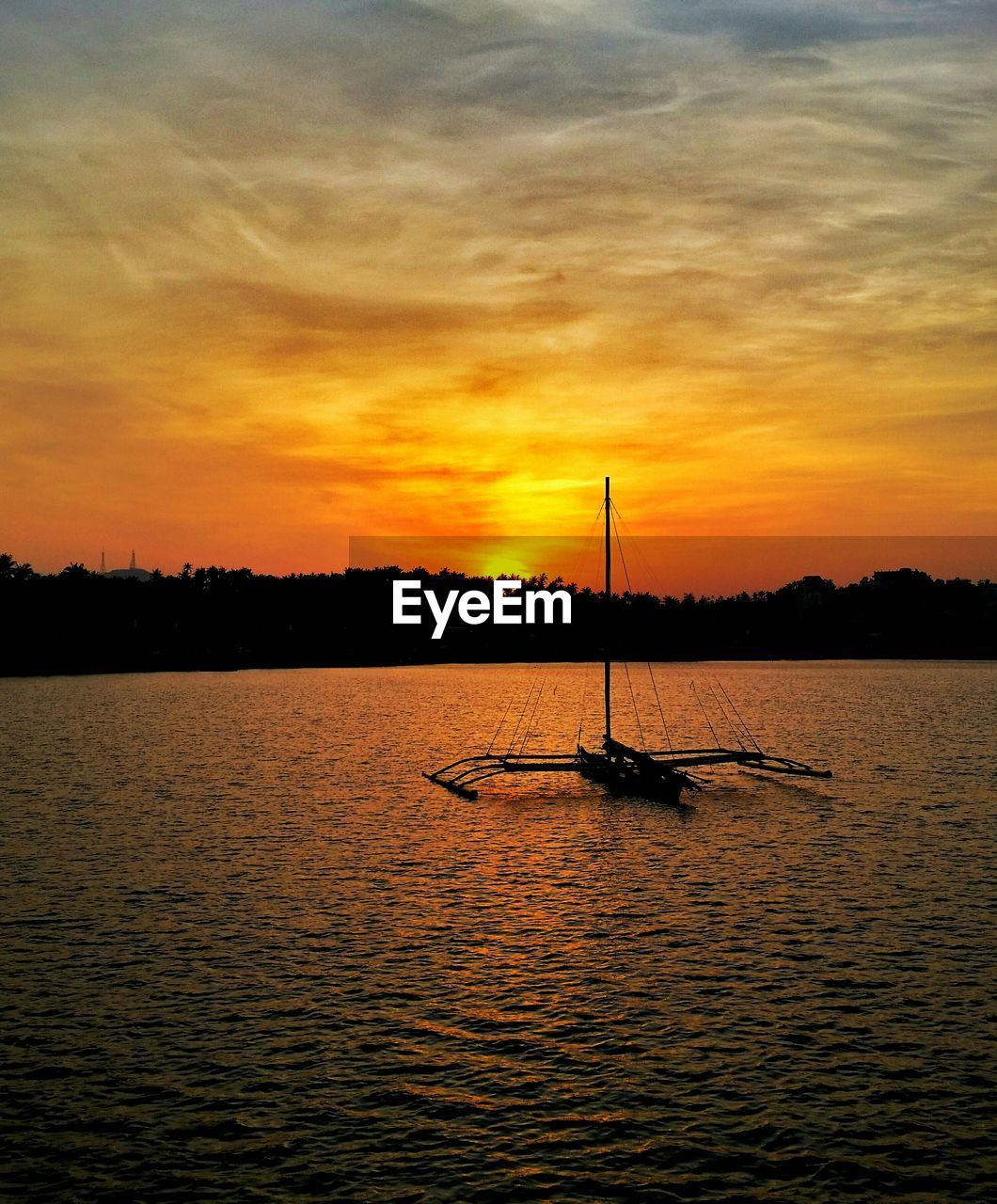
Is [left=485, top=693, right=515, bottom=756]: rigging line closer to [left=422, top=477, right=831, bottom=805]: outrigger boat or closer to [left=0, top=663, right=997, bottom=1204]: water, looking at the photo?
[left=422, top=477, right=831, bottom=805]: outrigger boat

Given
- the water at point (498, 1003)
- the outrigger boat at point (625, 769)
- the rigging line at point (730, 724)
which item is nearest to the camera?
the water at point (498, 1003)

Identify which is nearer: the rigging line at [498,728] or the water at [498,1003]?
the water at [498,1003]

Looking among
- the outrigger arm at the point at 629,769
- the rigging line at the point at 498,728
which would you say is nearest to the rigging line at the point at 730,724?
the outrigger arm at the point at 629,769

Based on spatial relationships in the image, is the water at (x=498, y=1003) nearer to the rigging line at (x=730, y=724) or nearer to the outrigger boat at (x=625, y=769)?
the outrigger boat at (x=625, y=769)

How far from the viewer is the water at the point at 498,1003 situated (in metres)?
24.0

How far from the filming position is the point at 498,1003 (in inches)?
1335

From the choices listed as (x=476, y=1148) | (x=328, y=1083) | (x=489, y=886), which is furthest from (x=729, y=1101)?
(x=489, y=886)

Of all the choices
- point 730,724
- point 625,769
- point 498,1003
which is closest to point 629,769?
point 625,769

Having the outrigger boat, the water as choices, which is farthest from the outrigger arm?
the water

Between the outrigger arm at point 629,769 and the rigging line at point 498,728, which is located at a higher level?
the outrigger arm at point 629,769

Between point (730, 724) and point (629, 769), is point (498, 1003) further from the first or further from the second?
point (730, 724)

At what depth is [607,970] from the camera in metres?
37.1

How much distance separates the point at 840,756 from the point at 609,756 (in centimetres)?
2931

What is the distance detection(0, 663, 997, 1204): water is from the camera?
78.7 feet
